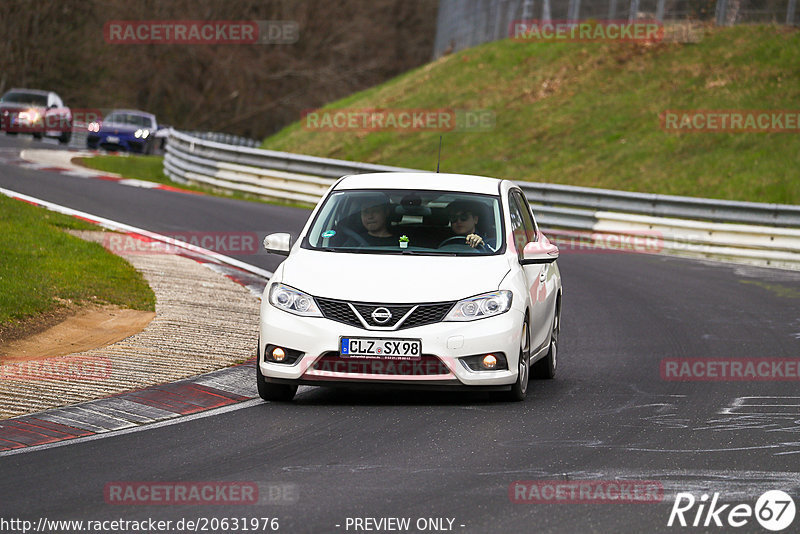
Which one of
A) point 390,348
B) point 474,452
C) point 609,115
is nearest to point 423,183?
point 390,348

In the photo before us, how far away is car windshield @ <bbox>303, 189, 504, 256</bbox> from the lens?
9.71 meters

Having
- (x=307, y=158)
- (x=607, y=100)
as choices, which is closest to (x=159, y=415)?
(x=307, y=158)

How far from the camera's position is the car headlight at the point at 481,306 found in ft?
29.2

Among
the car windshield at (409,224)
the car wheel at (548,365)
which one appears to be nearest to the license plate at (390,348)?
the car windshield at (409,224)

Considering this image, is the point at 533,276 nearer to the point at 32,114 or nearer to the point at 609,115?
the point at 609,115

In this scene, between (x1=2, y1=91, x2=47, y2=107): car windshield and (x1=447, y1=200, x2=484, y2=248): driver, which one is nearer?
(x1=447, y1=200, x2=484, y2=248): driver

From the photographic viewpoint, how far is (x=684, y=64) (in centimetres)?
3531

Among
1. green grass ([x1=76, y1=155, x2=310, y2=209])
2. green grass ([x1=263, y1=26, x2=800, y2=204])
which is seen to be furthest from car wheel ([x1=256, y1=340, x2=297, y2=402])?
green grass ([x1=263, y1=26, x2=800, y2=204])

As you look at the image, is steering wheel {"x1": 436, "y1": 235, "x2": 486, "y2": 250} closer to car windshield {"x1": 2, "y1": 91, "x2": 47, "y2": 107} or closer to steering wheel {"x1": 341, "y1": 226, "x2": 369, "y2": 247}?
steering wheel {"x1": 341, "y1": 226, "x2": 369, "y2": 247}

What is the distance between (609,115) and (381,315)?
86.3 feet

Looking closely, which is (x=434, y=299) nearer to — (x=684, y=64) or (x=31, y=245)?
(x=31, y=245)

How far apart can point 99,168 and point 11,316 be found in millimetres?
21454

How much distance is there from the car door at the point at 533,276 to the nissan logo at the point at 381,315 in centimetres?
132

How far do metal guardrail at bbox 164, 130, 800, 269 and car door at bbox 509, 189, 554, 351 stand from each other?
11967mm
